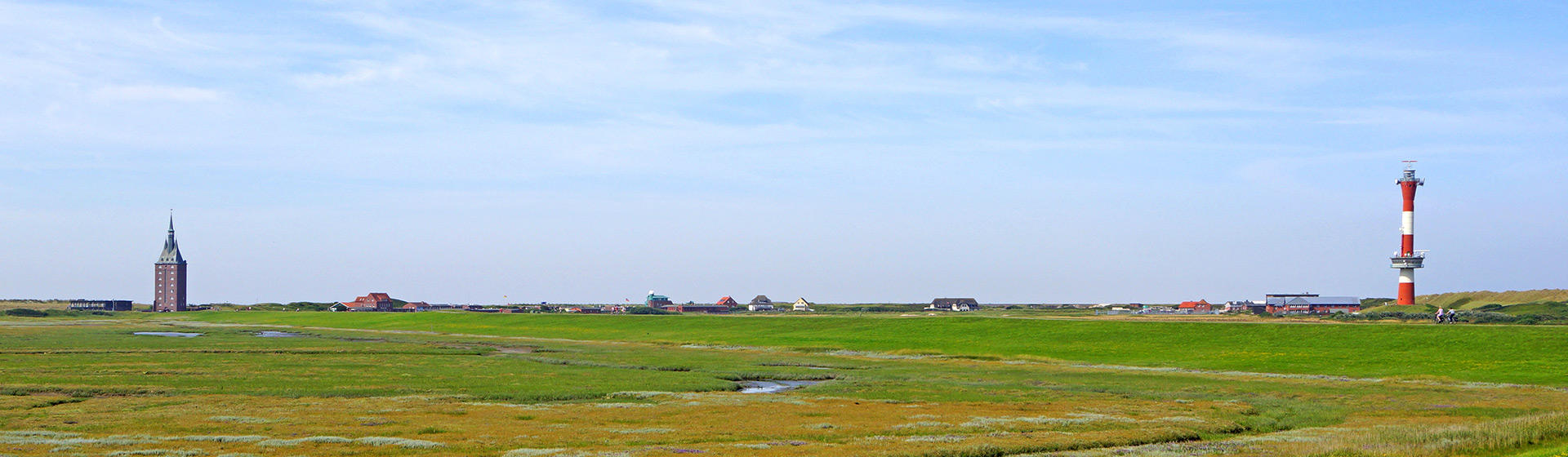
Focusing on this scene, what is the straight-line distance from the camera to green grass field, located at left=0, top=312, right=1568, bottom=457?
3194cm

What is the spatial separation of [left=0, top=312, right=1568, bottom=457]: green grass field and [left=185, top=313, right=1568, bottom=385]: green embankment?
42cm

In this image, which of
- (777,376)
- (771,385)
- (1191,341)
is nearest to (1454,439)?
(771,385)

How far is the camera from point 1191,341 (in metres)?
82.7

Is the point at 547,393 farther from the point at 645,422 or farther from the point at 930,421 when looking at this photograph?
the point at 930,421

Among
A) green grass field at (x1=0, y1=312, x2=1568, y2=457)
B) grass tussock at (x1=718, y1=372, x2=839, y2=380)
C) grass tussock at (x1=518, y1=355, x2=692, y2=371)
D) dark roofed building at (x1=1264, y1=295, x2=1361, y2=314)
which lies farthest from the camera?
dark roofed building at (x1=1264, y1=295, x2=1361, y2=314)

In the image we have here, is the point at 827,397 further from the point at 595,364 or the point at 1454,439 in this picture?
the point at 595,364

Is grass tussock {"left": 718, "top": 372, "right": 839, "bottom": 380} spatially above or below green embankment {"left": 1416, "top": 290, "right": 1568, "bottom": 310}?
below

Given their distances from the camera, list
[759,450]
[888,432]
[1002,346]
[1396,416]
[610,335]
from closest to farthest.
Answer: [759,450], [888,432], [1396,416], [1002,346], [610,335]

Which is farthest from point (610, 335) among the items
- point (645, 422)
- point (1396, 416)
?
point (1396, 416)

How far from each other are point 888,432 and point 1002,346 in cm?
5351

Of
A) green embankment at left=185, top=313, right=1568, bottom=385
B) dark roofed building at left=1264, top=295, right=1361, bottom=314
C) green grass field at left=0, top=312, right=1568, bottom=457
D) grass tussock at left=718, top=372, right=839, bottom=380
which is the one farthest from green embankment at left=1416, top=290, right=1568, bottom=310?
grass tussock at left=718, top=372, right=839, bottom=380

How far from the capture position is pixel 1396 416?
41.0 meters

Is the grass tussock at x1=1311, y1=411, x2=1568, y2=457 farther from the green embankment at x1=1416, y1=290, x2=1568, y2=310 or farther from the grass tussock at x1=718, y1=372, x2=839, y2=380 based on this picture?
the green embankment at x1=1416, y1=290, x2=1568, y2=310

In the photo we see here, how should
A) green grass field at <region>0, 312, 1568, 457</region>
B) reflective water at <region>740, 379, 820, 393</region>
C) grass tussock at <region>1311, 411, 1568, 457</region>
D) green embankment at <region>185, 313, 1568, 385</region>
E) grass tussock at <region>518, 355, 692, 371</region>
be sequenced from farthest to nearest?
grass tussock at <region>518, 355, 692, 371</region> → green embankment at <region>185, 313, 1568, 385</region> → reflective water at <region>740, 379, 820, 393</region> → green grass field at <region>0, 312, 1568, 457</region> → grass tussock at <region>1311, 411, 1568, 457</region>
